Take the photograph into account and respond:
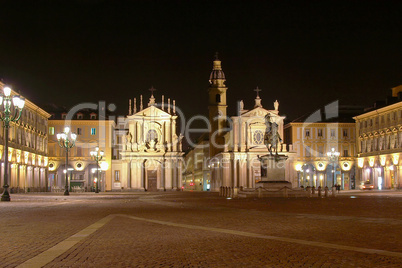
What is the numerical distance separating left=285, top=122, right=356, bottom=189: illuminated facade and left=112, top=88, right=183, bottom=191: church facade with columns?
2326cm

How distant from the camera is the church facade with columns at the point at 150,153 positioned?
92875mm

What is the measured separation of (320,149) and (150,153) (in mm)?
32488

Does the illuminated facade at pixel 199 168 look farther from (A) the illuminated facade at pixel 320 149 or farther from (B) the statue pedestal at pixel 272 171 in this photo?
(B) the statue pedestal at pixel 272 171

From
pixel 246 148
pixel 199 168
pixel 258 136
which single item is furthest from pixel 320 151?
pixel 199 168

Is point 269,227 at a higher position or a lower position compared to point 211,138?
lower

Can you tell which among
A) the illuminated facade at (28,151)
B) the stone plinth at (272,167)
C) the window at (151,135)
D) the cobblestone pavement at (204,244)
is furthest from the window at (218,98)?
the cobblestone pavement at (204,244)

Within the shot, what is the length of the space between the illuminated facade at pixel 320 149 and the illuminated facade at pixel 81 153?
113 ft

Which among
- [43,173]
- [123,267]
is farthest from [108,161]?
[123,267]

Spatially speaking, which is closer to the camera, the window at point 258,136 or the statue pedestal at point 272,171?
the statue pedestal at point 272,171

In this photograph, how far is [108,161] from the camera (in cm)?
9269

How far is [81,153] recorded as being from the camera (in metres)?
91.9

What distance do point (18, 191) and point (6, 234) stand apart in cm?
5919

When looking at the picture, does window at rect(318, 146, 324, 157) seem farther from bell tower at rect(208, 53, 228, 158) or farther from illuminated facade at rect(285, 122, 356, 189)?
bell tower at rect(208, 53, 228, 158)

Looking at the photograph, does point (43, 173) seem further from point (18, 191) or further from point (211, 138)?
point (211, 138)
